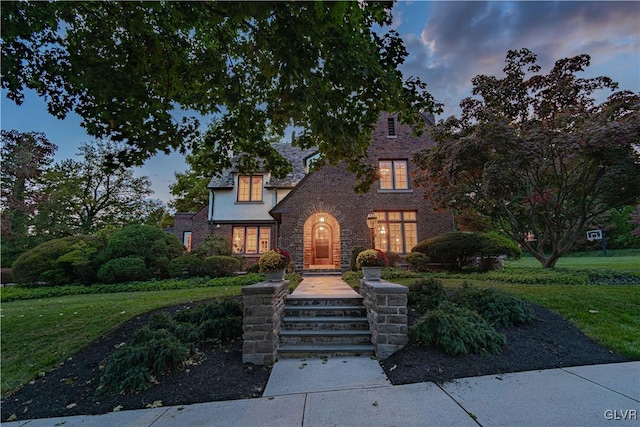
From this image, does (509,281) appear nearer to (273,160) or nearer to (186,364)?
(273,160)

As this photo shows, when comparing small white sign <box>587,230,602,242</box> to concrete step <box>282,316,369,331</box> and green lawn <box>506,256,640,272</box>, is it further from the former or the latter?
concrete step <box>282,316,369,331</box>

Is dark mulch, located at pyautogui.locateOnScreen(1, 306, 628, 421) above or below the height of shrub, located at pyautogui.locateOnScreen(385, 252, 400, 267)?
below

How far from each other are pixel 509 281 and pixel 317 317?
22.8ft

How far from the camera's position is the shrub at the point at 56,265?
11430 millimetres

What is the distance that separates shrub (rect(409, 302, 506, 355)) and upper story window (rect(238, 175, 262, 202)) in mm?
13321

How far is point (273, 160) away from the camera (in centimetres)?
607

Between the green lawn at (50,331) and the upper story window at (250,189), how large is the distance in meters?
9.53

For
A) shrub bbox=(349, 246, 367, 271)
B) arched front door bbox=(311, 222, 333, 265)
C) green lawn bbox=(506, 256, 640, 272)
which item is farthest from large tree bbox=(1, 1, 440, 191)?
green lawn bbox=(506, 256, 640, 272)

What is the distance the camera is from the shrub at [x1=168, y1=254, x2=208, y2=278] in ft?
39.6

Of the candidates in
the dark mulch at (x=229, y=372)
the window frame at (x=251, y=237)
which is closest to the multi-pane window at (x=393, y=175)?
the window frame at (x=251, y=237)

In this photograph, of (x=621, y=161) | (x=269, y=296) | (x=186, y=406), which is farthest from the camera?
(x=621, y=161)

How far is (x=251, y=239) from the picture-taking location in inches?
632

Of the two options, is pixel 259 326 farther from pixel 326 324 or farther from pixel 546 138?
pixel 546 138

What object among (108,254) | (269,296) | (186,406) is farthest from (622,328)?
(108,254)
